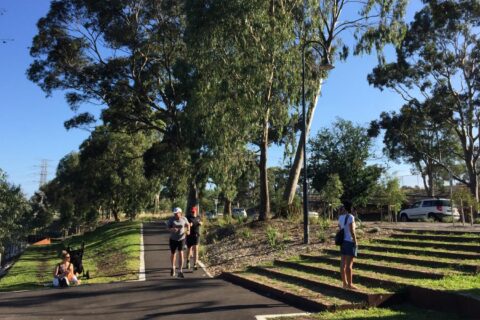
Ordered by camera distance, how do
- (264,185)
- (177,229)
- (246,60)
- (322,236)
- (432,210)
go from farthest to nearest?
1. (432,210)
2. (264,185)
3. (246,60)
4. (322,236)
5. (177,229)

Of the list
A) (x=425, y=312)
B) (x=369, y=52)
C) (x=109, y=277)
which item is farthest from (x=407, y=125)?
(x=425, y=312)

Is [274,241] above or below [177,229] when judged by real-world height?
below

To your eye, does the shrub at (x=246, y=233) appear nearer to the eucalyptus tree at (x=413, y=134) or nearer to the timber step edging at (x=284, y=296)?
the timber step edging at (x=284, y=296)

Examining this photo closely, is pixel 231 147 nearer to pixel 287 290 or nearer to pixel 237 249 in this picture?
pixel 237 249

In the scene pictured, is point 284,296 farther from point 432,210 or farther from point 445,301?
point 432,210

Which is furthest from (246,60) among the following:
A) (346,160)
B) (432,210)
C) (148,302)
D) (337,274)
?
(346,160)

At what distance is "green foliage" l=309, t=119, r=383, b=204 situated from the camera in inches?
1547

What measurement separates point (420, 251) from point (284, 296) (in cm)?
401

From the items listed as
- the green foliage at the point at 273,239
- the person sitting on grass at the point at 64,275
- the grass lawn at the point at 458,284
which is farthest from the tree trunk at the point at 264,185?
the grass lawn at the point at 458,284

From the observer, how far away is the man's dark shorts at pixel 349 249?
9.45 meters

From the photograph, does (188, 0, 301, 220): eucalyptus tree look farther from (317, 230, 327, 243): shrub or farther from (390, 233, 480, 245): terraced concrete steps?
(390, 233, 480, 245): terraced concrete steps

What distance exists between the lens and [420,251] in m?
12.0

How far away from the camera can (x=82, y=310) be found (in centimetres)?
951

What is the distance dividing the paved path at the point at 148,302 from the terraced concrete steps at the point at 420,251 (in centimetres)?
406
